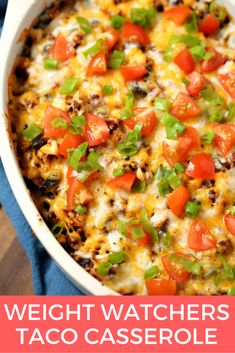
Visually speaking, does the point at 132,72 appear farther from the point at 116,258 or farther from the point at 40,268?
the point at 40,268

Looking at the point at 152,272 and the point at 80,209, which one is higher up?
the point at 80,209

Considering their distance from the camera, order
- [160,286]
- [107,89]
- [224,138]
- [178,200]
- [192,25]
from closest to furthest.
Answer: [160,286] < [178,200] < [224,138] < [107,89] < [192,25]

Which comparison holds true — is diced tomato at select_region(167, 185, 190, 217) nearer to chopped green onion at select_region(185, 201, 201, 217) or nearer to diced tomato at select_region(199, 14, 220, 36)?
chopped green onion at select_region(185, 201, 201, 217)

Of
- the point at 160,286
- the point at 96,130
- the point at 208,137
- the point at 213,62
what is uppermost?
the point at 96,130

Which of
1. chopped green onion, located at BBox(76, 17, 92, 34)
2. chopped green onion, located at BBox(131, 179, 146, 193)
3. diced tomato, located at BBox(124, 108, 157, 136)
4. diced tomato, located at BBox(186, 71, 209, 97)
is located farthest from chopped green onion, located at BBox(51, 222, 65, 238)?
chopped green onion, located at BBox(76, 17, 92, 34)

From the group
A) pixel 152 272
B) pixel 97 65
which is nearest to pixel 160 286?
pixel 152 272

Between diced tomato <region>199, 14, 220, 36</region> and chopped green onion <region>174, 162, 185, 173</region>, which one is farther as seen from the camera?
diced tomato <region>199, 14, 220, 36</region>
